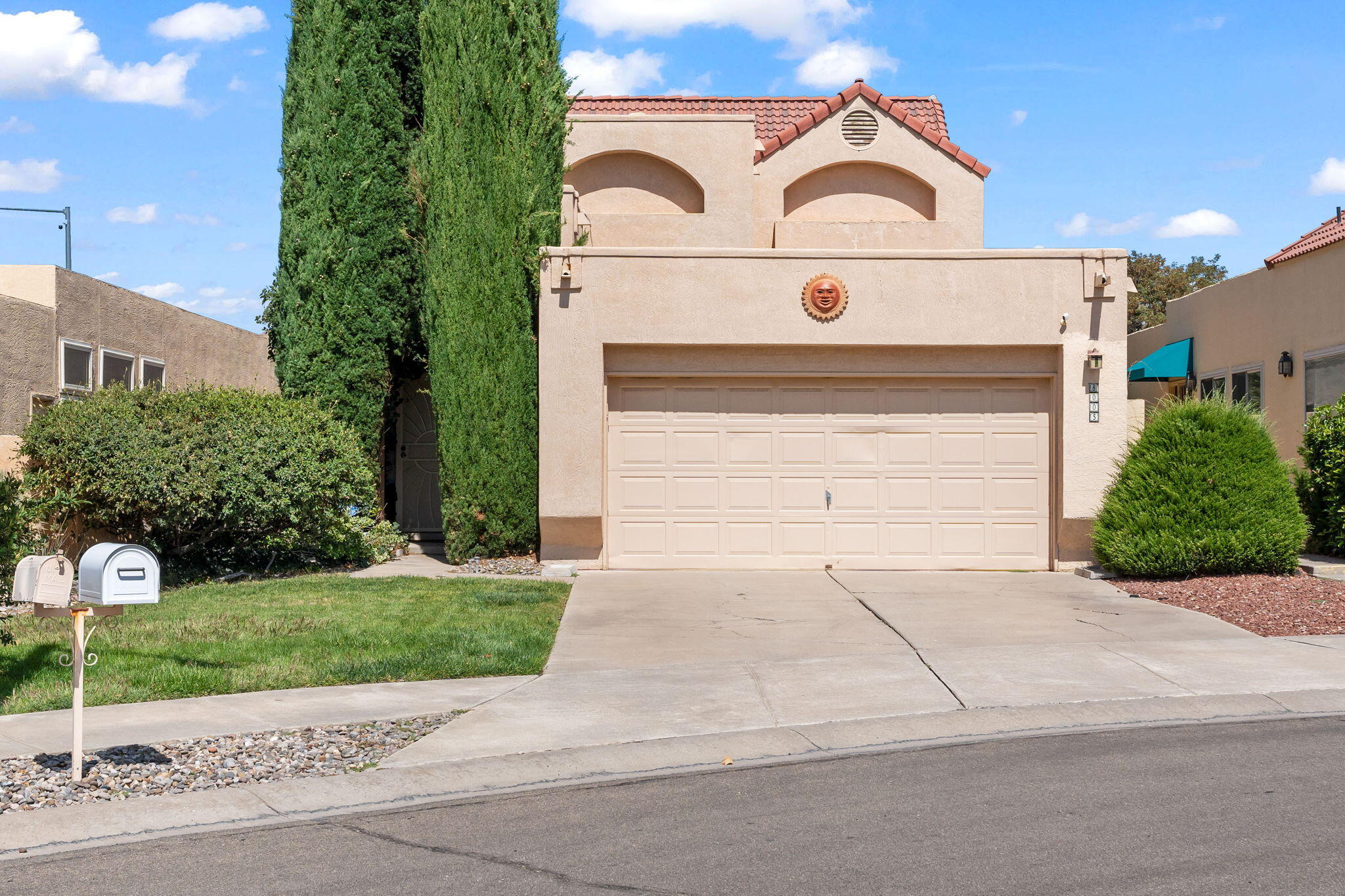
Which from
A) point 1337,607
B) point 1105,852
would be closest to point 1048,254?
point 1337,607

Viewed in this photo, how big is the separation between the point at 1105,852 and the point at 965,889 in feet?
2.57

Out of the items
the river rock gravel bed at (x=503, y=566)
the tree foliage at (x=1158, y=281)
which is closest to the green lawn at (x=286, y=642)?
the river rock gravel bed at (x=503, y=566)

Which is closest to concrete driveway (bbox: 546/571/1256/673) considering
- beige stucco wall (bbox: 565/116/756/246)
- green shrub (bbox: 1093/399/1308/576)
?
green shrub (bbox: 1093/399/1308/576)

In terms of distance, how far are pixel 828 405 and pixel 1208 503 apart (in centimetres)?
443

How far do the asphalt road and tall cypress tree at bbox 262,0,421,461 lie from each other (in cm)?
1138

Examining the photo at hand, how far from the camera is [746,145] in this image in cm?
1900

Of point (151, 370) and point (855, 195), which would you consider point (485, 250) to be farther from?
point (151, 370)

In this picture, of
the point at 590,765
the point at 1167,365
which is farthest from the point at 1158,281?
the point at 590,765

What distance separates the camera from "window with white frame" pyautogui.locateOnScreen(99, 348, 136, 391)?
60.3 feet

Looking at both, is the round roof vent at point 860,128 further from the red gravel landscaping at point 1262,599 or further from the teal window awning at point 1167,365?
the red gravel landscaping at point 1262,599

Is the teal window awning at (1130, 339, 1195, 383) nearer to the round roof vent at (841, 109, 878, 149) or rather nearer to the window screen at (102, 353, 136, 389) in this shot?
the round roof vent at (841, 109, 878, 149)

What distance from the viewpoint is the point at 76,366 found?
17.5 metres

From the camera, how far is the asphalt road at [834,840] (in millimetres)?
4789

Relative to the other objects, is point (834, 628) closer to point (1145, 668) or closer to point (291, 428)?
point (1145, 668)
